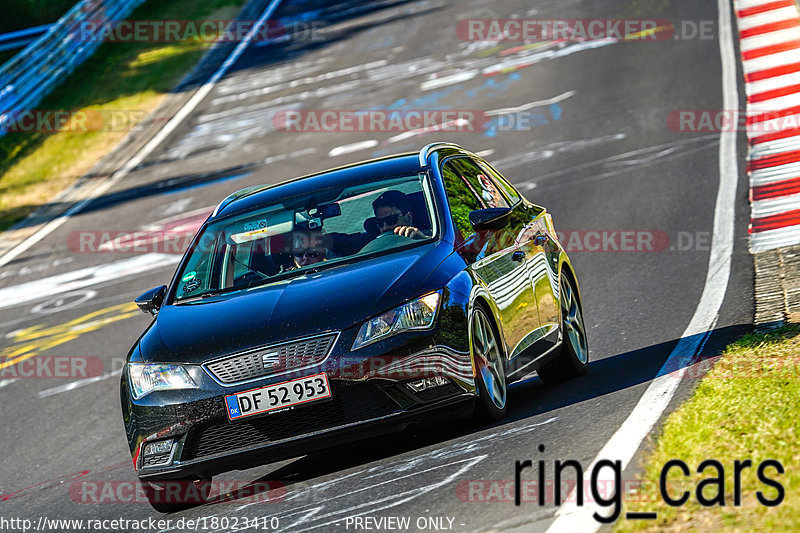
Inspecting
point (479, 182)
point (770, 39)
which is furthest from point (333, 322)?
point (770, 39)

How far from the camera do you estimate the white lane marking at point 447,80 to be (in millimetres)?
25562

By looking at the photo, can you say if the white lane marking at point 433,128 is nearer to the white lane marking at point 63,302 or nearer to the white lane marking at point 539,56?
the white lane marking at point 539,56

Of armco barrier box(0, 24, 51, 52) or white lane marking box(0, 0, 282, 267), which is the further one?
armco barrier box(0, 24, 51, 52)

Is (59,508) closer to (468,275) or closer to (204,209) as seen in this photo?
(468,275)

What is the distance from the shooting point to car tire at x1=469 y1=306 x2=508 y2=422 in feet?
21.8

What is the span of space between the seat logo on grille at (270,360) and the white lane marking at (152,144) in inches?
591

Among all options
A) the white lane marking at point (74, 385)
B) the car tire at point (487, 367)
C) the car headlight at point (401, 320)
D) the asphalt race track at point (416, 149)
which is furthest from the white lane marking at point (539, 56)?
the car headlight at point (401, 320)

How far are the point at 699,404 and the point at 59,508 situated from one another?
3.98 meters

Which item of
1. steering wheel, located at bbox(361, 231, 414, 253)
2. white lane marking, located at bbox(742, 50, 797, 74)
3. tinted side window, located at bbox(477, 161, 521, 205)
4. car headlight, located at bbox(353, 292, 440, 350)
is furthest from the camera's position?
Result: white lane marking, located at bbox(742, 50, 797, 74)

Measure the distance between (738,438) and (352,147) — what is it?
17.7 m

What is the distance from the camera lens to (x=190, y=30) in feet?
114

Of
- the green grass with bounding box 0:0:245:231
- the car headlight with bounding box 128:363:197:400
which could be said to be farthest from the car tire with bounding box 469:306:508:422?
the green grass with bounding box 0:0:245:231

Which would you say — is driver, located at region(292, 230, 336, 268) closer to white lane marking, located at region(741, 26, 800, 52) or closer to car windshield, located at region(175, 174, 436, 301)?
car windshield, located at region(175, 174, 436, 301)

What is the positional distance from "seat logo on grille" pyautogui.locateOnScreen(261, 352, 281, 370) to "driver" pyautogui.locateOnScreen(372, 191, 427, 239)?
1430 mm
